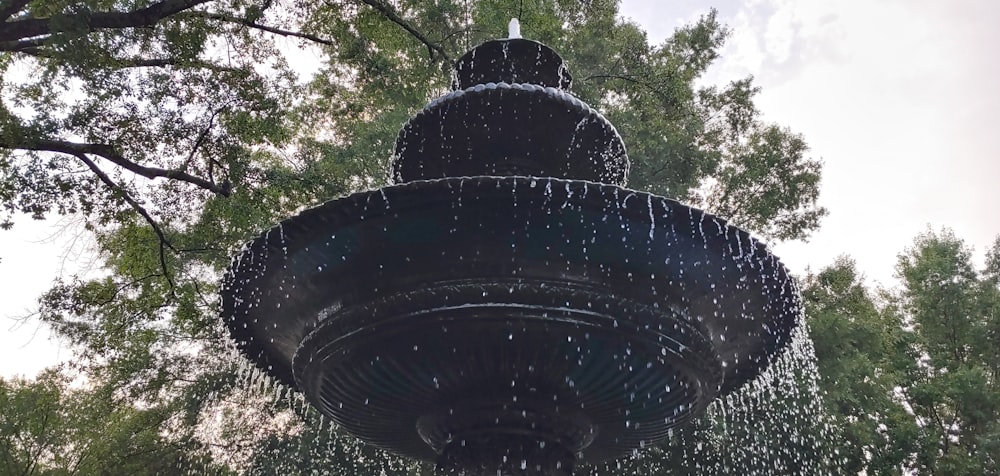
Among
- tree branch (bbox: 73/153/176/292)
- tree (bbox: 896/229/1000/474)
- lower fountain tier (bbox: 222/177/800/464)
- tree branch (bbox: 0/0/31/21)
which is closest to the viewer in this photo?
lower fountain tier (bbox: 222/177/800/464)

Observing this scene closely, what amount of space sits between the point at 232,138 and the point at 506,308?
22.6 ft

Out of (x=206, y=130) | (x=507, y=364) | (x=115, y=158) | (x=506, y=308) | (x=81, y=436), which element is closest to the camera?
(x=506, y=308)

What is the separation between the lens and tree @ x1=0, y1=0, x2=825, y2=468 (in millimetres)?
7875

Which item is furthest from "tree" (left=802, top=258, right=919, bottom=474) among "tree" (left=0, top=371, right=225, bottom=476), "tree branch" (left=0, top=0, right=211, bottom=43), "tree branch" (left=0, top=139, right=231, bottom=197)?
"tree" (left=0, top=371, right=225, bottom=476)

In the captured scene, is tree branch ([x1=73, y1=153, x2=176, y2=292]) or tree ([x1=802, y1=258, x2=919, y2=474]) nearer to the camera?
tree branch ([x1=73, y1=153, x2=176, y2=292])

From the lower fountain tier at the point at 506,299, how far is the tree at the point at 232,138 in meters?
1.57

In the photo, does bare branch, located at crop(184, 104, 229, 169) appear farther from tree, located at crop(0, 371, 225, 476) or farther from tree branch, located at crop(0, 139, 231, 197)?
tree, located at crop(0, 371, 225, 476)

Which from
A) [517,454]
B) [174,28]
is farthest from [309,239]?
[174,28]

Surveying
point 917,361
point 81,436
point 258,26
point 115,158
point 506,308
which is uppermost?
point 917,361

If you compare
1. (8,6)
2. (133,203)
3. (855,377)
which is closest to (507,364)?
(8,6)

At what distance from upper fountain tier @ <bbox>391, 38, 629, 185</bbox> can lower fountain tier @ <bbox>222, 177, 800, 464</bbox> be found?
59.3 inches

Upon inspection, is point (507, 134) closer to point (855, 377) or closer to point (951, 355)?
point (855, 377)

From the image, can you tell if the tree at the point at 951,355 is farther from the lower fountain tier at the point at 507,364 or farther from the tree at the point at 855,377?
the lower fountain tier at the point at 507,364

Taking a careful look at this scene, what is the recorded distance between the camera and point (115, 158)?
8133 millimetres
